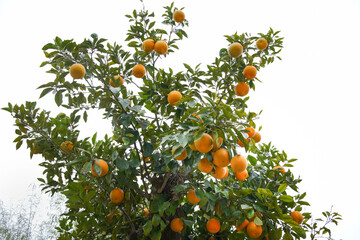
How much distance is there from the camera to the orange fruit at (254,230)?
116 cm

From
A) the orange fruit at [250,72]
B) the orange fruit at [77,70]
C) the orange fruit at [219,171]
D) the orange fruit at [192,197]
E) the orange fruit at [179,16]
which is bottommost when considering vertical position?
the orange fruit at [192,197]

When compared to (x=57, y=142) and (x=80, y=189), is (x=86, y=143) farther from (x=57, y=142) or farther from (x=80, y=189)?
(x=80, y=189)

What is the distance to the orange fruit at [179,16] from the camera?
1672mm

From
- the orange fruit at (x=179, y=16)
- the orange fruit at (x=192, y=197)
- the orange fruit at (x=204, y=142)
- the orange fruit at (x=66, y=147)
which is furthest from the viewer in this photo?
the orange fruit at (x=179, y=16)

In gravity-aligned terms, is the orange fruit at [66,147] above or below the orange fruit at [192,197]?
above

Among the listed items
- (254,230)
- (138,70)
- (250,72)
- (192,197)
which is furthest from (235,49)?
(254,230)

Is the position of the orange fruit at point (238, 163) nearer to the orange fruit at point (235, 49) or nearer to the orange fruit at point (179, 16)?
the orange fruit at point (235, 49)

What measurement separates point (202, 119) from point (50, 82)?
721mm

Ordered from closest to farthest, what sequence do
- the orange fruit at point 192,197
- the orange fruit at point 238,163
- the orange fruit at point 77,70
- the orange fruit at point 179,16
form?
the orange fruit at point 238,163
the orange fruit at point 77,70
the orange fruit at point 192,197
the orange fruit at point 179,16

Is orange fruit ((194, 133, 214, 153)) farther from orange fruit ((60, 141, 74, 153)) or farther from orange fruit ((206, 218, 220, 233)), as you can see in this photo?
orange fruit ((60, 141, 74, 153))

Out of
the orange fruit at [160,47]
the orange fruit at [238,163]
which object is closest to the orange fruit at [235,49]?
the orange fruit at [160,47]

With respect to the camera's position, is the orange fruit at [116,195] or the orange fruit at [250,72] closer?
the orange fruit at [116,195]

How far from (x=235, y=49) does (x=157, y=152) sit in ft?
2.32

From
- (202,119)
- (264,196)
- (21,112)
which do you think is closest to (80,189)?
(21,112)
